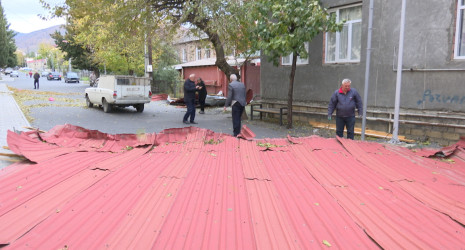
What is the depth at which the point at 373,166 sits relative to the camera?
227 inches

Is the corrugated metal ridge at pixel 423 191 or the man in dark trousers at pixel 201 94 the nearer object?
the corrugated metal ridge at pixel 423 191

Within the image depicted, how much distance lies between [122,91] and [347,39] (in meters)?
9.76

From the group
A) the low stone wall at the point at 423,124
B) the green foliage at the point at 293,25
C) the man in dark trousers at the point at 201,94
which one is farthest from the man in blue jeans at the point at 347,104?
the man in dark trousers at the point at 201,94

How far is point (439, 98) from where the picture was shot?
8750mm

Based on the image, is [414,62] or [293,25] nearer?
[414,62]

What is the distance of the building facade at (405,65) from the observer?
8.49 meters

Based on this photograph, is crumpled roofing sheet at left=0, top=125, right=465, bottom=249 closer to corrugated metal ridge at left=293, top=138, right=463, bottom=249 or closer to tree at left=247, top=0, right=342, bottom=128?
corrugated metal ridge at left=293, top=138, right=463, bottom=249

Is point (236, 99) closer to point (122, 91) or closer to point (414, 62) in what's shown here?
point (414, 62)

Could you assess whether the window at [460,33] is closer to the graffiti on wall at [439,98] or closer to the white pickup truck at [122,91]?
the graffiti on wall at [439,98]

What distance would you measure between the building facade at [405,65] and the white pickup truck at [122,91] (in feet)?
25.0

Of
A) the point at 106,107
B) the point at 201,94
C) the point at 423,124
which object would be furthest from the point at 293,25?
the point at 106,107

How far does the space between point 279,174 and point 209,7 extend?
24.8 feet

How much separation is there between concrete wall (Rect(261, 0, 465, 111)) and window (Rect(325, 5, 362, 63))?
0.92ft

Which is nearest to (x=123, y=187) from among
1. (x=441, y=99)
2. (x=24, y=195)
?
(x=24, y=195)
